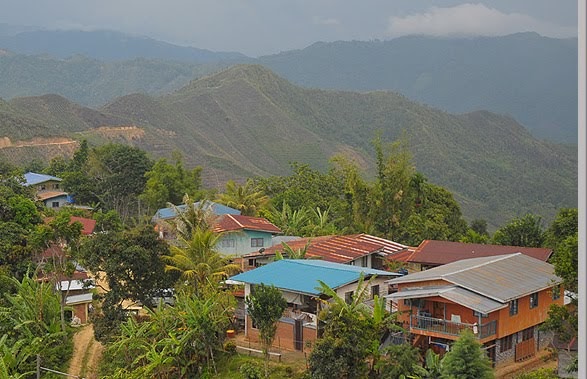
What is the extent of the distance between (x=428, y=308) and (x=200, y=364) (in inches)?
204

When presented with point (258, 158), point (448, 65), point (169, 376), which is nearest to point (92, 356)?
point (169, 376)

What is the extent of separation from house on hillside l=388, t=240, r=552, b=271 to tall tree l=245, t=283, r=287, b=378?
22.4 ft

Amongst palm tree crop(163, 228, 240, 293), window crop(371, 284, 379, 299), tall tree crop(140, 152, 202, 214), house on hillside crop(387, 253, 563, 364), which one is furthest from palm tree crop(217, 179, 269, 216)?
house on hillside crop(387, 253, 563, 364)

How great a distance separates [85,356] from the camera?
59.9 ft

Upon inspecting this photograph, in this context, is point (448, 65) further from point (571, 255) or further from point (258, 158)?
point (571, 255)

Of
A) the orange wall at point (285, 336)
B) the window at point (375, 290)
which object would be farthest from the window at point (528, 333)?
the orange wall at point (285, 336)

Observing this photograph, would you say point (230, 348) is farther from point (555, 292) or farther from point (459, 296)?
point (555, 292)

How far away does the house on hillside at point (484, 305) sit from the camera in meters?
13.8

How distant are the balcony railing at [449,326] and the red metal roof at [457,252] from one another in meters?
6.09

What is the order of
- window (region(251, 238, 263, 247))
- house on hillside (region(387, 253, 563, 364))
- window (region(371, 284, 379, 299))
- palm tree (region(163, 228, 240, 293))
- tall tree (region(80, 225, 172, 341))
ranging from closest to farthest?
house on hillside (region(387, 253, 563, 364)), window (region(371, 284, 379, 299)), tall tree (region(80, 225, 172, 341)), palm tree (region(163, 228, 240, 293)), window (region(251, 238, 263, 247))

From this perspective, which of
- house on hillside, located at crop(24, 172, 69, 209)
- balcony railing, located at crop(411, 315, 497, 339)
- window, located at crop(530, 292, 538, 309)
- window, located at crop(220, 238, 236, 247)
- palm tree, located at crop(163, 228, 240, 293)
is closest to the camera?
balcony railing, located at crop(411, 315, 497, 339)

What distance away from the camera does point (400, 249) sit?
887 inches

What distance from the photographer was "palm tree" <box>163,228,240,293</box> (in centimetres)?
1772

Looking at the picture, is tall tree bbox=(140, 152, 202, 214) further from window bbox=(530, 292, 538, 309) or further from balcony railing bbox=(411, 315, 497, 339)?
window bbox=(530, 292, 538, 309)
